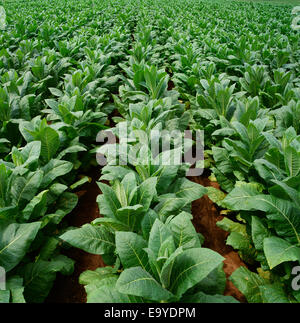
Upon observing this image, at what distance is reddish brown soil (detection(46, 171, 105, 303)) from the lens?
2.13 metres

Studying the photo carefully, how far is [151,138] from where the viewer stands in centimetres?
261

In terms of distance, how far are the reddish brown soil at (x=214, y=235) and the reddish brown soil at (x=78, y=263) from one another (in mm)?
1092

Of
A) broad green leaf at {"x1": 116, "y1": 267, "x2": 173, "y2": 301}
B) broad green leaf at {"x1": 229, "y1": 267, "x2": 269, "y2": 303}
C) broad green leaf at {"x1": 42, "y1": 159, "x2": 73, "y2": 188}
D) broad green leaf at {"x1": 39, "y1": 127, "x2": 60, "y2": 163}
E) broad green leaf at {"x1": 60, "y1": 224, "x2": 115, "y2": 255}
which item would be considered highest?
broad green leaf at {"x1": 39, "y1": 127, "x2": 60, "y2": 163}

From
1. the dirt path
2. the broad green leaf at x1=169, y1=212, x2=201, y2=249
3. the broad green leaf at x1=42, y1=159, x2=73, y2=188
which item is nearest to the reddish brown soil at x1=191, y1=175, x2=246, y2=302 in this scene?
the dirt path

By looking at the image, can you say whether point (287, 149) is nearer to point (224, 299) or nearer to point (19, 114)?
point (224, 299)

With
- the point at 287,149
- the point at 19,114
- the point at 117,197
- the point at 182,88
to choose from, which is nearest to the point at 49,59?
the point at 19,114

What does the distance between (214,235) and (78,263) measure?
1.38 meters

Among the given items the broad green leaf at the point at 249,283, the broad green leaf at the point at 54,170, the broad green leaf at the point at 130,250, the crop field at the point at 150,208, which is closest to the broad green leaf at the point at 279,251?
the crop field at the point at 150,208

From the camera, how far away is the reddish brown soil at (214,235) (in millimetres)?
2258

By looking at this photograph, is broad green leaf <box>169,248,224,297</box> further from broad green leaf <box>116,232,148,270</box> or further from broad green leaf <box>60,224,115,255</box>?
broad green leaf <box>60,224,115,255</box>

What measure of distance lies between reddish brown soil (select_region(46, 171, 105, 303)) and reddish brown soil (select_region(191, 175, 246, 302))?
1092mm

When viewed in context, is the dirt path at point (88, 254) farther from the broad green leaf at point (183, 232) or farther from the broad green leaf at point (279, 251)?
the broad green leaf at point (183, 232)
